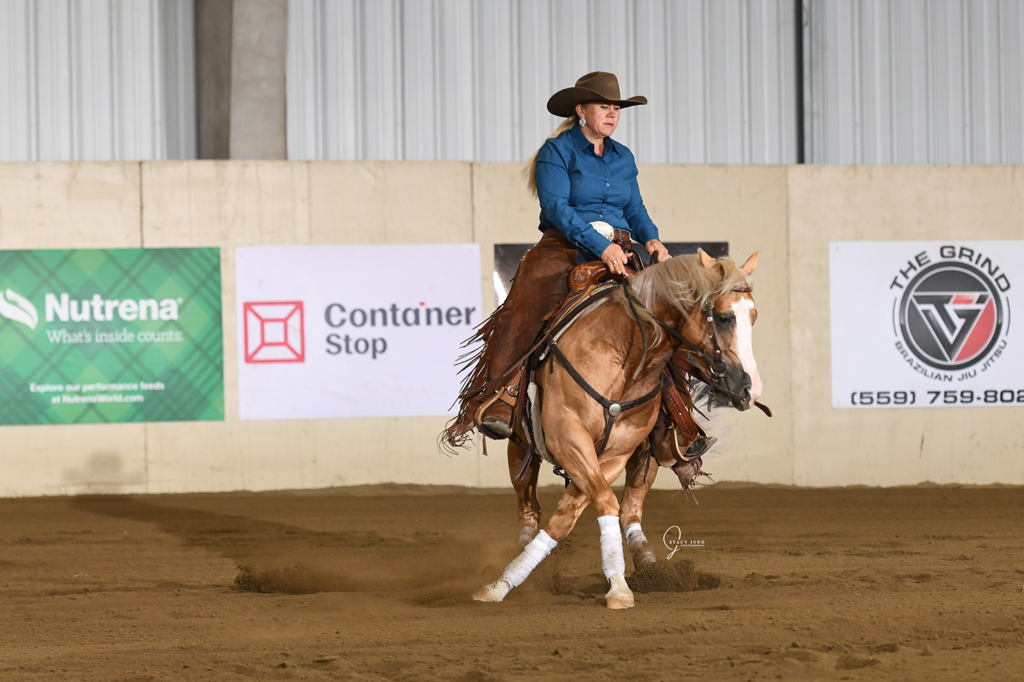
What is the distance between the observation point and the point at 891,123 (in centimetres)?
1150

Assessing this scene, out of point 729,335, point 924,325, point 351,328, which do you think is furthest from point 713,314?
point 924,325

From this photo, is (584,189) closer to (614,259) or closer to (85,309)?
(614,259)

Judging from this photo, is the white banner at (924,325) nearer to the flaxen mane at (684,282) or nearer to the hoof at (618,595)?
the flaxen mane at (684,282)

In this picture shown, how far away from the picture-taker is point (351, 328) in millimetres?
9586

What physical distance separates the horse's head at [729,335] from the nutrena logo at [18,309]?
286 inches

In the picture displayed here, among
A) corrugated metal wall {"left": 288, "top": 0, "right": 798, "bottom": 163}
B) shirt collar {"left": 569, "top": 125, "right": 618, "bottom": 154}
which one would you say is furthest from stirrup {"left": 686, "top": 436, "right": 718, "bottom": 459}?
corrugated metal wall {"left": 288, "top": 0, "right": 798, "bottom": 163}

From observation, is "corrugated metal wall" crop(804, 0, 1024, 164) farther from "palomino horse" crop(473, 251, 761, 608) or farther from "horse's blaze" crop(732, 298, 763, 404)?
"horse's blaze" crop(732, 298, 763, 404)

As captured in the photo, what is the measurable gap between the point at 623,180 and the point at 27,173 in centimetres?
676

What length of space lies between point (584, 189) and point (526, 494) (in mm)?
1713

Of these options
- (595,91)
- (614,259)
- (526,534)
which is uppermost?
(595,91)

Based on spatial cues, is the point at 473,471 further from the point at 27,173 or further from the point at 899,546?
the point at 27,173

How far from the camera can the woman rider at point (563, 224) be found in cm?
488

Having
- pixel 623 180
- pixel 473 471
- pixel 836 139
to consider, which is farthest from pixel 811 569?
pixel 836 139

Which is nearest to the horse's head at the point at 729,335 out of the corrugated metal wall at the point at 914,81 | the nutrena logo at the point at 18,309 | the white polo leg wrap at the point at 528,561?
the white polo leg wrap at the point at 528,561
